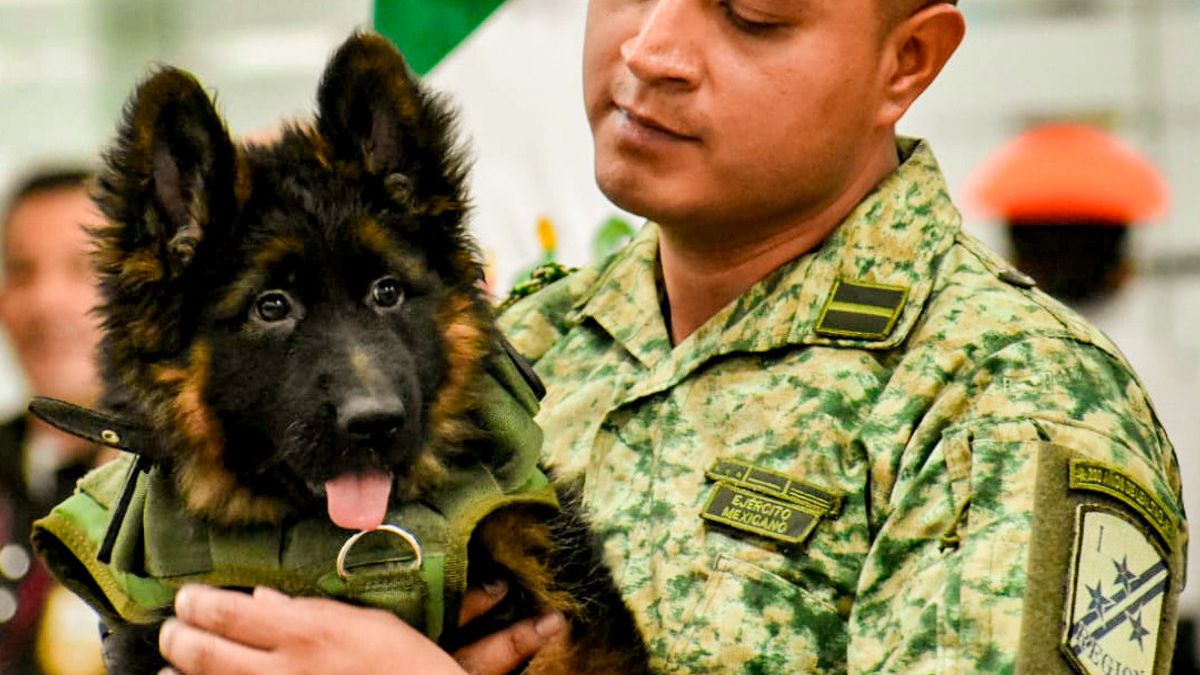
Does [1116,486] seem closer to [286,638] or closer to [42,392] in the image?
→ [286,638]

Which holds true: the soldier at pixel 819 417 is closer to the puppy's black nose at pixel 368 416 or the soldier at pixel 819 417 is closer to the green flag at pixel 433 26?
the puppy's black nose at pixel 368 416

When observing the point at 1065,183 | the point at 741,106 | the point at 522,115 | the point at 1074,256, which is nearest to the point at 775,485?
the point at 741,106

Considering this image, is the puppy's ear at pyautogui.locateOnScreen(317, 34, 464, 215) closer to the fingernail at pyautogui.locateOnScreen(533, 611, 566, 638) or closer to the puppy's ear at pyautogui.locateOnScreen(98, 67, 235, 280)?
the puppy's ear at pyautogui.locateOnScreen(98, 67, 235, 280)

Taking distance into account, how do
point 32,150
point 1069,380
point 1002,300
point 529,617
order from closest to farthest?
point 1069,380
point 1002,300
point 529,617
point 32,150

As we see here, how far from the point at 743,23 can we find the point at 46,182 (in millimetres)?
2435

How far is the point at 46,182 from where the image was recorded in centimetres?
393

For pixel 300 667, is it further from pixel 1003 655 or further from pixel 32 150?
pixel 32 150

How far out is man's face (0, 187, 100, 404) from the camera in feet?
12.3

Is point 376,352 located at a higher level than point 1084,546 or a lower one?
higher

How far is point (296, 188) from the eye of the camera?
1.91 m

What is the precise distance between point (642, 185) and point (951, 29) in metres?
0.45

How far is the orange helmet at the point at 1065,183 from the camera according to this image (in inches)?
186

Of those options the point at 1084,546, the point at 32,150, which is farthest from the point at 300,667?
the point at 32,150

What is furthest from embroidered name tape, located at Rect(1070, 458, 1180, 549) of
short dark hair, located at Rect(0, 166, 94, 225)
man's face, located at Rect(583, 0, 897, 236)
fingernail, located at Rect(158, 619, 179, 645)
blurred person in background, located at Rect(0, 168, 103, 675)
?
short dark hair, located at Rect(0, 166, 94, 225)
